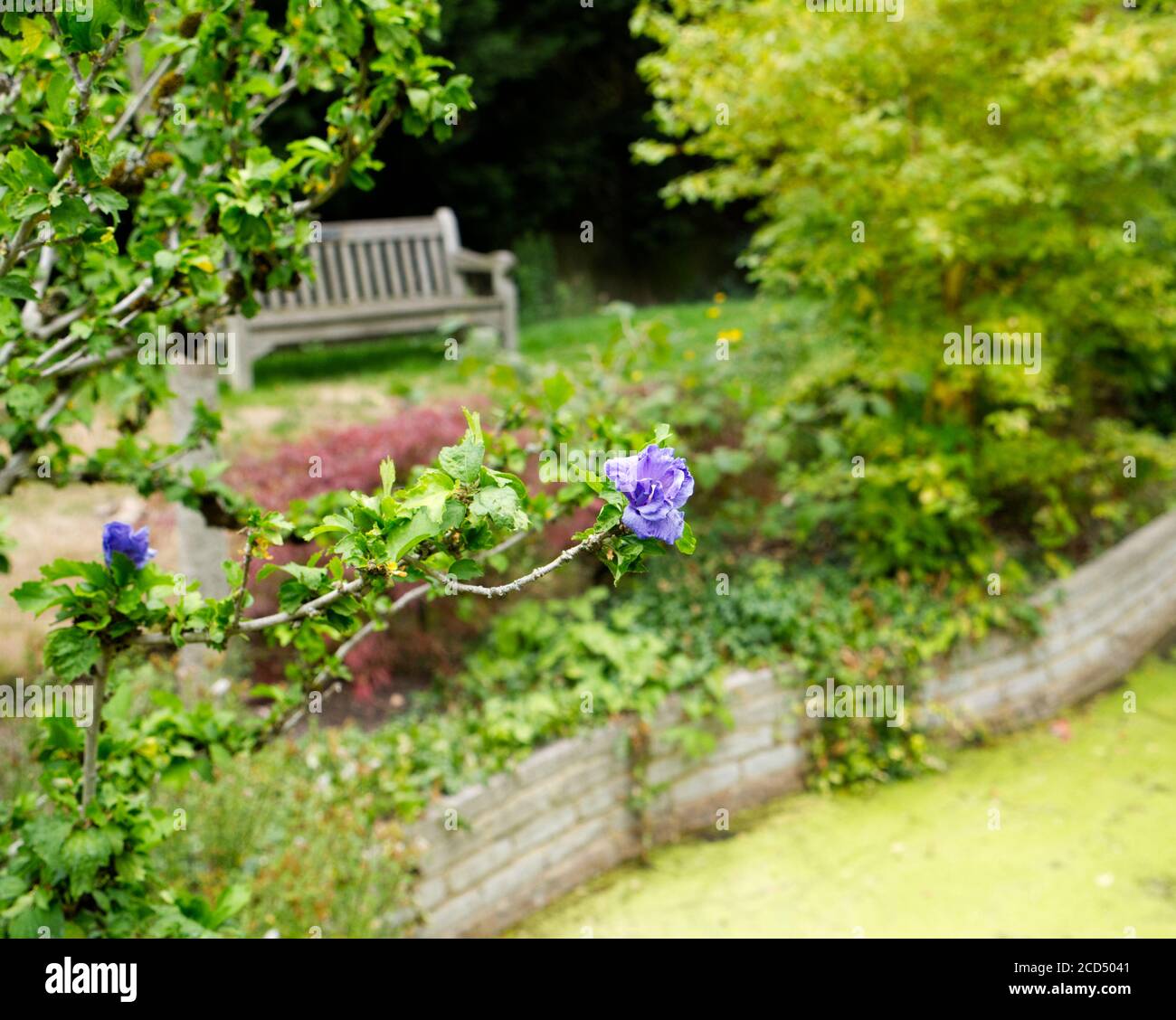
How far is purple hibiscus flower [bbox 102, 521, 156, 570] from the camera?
1.56 meters

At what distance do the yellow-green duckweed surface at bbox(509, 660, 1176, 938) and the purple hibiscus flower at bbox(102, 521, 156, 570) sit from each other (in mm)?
2533

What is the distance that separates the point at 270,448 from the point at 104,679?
3.40m

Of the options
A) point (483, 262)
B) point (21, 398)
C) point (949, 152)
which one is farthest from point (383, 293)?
point (21, 398)

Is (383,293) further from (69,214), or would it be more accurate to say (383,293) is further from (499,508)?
(499,508)

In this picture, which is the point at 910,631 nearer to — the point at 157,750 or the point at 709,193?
the point at 709,193

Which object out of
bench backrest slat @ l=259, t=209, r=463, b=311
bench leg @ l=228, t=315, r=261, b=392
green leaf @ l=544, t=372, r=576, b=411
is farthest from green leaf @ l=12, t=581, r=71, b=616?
bench backrest slat @ l=259, t=209, r=463, b=311

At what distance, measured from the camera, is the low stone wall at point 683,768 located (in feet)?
11.6

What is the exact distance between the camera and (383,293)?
27.3ft

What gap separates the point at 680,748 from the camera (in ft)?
13.9

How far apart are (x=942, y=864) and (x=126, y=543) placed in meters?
3.44

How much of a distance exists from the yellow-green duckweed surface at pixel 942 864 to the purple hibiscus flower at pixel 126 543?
2.53 meters

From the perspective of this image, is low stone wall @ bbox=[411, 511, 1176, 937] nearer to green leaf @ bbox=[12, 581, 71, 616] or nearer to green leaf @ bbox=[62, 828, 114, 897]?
green leaf @ bbox=[62, 828, 114, 897]

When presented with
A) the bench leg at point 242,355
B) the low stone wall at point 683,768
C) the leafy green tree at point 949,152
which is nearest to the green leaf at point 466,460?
the low stone wall at point 683,768
